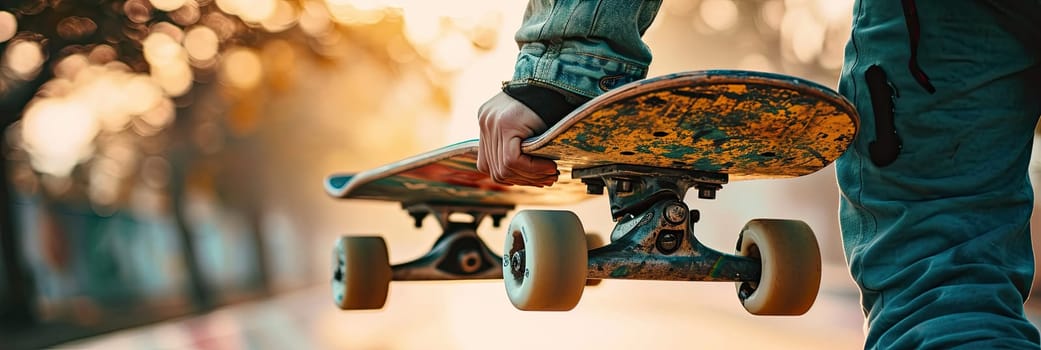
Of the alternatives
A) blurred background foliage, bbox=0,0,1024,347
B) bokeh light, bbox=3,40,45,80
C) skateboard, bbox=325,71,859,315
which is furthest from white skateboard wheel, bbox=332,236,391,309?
bokeh light, bbox=3,40,45,80

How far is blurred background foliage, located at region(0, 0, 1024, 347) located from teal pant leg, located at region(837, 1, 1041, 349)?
9.16m

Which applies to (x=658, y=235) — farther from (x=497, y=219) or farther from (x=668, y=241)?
(x=497, y=219)

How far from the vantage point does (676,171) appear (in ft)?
7.91

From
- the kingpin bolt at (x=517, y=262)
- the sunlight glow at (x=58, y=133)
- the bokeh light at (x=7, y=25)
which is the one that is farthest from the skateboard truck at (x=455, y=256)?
the sunlight glow at (x=58, y=133)

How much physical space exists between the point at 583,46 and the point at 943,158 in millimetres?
618

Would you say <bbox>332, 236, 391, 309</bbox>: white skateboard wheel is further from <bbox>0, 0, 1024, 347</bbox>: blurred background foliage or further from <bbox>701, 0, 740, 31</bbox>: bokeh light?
<bbox>701, 0, 740, 31</bbox>: bokeh light

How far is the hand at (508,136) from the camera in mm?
2109

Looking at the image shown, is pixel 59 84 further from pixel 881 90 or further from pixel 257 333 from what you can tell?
pixel 881 90

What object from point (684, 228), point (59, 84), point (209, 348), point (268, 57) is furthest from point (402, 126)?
point (684, 228)

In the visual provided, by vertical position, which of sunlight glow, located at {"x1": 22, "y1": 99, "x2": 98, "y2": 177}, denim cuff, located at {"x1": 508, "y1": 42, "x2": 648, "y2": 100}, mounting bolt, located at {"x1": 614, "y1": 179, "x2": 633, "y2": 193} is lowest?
sunlight glow, located at {"x1": 22, "y1": 99, "x2": 98, "y2": 177}

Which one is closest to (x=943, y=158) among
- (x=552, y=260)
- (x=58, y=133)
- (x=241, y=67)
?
(x=552, y=260)

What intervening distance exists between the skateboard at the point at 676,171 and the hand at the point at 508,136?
3 centimetres

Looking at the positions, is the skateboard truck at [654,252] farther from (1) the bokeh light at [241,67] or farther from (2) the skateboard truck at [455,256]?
(1) the bokeh light at [241,67]

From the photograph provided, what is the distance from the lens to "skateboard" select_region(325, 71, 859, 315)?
6.39 feet
